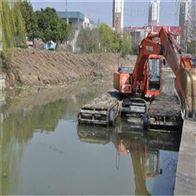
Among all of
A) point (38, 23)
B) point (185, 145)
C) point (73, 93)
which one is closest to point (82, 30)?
point (38, 23)

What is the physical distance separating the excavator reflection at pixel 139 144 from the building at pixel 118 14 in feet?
172

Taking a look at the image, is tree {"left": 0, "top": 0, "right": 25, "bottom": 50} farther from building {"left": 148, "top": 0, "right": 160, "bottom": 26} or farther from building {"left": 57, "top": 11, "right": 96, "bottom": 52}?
building {"left": 57, "top": 11, "right": 96, "bottom": 52}

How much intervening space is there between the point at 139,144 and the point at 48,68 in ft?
74.5

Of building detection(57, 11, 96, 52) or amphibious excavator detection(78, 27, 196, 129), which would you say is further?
building detection(57, 11, 96, 52)

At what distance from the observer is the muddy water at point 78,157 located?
8.95 meters

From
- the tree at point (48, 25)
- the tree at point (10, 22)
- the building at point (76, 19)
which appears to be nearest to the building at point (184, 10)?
the tree at point (10, 22)

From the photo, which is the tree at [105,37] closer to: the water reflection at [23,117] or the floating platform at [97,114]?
the water reflection at [23,117]

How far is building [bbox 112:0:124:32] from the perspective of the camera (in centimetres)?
7155

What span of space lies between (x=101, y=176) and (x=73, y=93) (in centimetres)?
1902

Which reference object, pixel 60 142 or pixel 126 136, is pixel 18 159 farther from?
pixel 126 136

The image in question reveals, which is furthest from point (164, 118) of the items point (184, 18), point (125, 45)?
point (125, 45)

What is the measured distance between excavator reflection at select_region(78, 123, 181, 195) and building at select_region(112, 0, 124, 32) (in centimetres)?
5257

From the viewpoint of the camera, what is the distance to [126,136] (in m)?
14.4

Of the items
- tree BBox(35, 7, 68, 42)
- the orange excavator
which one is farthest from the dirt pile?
the orange excavator
